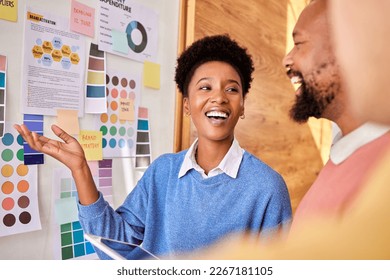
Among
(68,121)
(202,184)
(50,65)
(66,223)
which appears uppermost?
(50,65)

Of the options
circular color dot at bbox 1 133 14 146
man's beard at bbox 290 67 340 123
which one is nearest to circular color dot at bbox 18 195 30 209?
circular color dot at bbox 1 133 14 146

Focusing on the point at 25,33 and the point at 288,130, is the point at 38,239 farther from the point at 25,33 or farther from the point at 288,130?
the point at 288,130

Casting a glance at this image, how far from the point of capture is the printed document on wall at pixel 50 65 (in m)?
0.72

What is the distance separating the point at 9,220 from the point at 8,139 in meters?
0.15

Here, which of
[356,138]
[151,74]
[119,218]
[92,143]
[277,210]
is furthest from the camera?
[151,74]

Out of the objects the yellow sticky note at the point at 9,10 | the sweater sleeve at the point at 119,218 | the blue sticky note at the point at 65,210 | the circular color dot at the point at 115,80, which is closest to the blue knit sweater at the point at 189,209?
the sweater sleeve at the point at 119,218

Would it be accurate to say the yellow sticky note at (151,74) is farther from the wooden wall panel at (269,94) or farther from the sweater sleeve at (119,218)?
the sweater sleeve at (119,218)

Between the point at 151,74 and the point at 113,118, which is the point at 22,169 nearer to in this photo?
the point at 113,118

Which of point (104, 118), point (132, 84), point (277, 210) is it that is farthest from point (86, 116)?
point (277, 210)

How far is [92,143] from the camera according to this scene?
84cm

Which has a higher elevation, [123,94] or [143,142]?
[123,94]

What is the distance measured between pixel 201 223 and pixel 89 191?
20 cm
